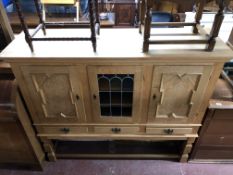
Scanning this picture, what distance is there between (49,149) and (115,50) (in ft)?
3.32

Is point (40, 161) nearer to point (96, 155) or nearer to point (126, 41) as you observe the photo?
point (96, 155)

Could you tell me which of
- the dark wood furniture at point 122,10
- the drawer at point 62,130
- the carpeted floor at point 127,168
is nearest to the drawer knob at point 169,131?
the carpeted floor at point 127,168

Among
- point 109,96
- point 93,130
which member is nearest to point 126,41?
point 109,96

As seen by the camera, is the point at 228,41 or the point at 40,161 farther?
the point at 40,161

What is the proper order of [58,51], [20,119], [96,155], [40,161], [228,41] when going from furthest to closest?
[96,155]
[40,161]
[228,41]
[20,119]
[58,51]

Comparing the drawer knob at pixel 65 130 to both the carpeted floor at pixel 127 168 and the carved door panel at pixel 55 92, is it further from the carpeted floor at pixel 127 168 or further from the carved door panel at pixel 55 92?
the carpeted floor at pixel 127 168

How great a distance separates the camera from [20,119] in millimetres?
1230

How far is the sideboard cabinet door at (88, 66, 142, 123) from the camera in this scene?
3.54 feet

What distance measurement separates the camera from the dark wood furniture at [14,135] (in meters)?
1.19

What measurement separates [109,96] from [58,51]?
0.41 m

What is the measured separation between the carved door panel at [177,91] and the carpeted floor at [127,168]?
548 millimetres

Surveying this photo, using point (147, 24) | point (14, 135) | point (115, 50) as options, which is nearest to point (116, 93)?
point (115, 50)

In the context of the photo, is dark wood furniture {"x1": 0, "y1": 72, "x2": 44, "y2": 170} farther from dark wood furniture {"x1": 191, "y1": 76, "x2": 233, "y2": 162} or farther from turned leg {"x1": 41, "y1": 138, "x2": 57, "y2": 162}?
dark wood furniture {"x1": 191, "y1": 76, "x2": 233, "y2": 162}

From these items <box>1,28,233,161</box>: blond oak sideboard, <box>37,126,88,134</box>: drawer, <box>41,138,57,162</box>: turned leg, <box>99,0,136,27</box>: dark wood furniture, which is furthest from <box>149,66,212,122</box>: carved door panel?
<box>99,0,136,27</box>: dark wood furniture
